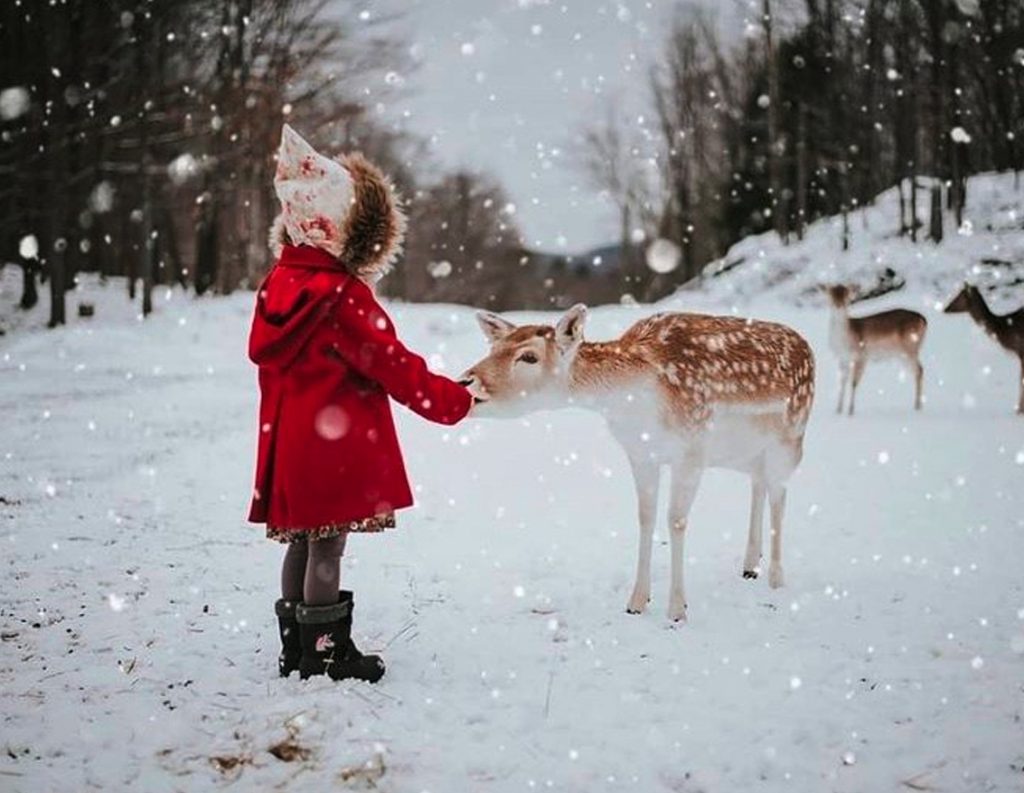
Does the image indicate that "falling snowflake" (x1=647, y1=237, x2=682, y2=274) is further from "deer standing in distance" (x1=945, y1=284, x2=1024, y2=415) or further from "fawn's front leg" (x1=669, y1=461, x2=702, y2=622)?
"fawn's front leg" (x1=669, y1=461, x2=702, y2=622)

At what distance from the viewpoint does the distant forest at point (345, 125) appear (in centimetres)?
2181

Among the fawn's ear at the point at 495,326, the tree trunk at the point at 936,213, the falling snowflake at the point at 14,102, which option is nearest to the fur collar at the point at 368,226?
the fawn's ear at the point at 495,326

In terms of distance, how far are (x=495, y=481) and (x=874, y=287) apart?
1760 centimetres

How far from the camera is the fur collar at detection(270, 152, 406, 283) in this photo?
355 cm

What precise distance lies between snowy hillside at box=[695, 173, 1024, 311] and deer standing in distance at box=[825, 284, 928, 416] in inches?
286

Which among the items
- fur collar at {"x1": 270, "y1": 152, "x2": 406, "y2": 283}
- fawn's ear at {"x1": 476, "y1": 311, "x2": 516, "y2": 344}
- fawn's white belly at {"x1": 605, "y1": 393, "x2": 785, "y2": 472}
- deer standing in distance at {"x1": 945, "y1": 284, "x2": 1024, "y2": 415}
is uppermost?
deer standing in distance at {"x1": 945, "y1": 284, "x2": 1024, "y2": 415}

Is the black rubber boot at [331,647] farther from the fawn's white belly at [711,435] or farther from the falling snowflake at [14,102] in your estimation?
the falling snowflake at [14,102]

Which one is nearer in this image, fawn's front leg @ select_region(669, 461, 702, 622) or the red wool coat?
the red wool coat

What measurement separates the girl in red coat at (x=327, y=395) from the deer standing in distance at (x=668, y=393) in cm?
68

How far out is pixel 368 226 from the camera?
3576 millimetres

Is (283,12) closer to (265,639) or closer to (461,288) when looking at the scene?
(265,639)

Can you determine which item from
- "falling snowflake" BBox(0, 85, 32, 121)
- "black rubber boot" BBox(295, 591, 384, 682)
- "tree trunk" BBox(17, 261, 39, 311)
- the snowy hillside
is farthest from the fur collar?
"tree trunk" BBox(17, 261, 39, 311)

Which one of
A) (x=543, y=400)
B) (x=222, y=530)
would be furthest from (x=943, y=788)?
(x=222, y=530)

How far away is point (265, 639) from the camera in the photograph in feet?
13.4
